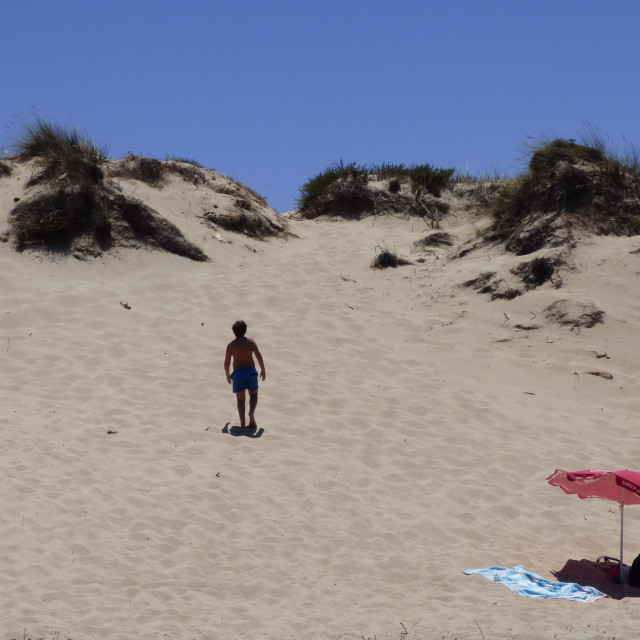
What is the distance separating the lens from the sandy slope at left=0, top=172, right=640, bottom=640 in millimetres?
6191

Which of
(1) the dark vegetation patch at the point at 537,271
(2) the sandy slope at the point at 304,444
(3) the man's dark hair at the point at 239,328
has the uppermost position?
(1) the dark vegetation patch at the point at 537,271

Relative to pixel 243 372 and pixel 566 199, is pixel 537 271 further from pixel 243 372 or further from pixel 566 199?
pixel 243 372

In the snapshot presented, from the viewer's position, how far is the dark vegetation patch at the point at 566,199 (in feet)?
50.2

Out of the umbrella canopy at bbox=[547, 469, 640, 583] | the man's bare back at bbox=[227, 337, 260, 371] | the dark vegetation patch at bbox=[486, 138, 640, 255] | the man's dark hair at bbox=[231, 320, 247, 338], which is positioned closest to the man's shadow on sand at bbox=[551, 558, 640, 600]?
the umbrella canopy at bbox=[547, 469, 640, 583]

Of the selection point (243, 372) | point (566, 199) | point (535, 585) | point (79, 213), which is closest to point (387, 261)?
point (566, 199)

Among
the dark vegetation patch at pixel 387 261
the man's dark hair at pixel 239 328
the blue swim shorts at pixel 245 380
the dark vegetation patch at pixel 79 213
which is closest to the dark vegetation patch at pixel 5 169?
the dark vegetation patch at pixel 79 213

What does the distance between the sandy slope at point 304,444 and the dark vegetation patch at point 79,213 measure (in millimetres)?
431

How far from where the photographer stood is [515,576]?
6891mm

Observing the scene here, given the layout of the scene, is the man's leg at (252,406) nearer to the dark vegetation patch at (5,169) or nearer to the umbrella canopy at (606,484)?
the umbrella canopy at (606,484)

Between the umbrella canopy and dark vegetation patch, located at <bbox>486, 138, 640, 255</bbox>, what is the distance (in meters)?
8.02

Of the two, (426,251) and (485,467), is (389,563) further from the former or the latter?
(426,251)

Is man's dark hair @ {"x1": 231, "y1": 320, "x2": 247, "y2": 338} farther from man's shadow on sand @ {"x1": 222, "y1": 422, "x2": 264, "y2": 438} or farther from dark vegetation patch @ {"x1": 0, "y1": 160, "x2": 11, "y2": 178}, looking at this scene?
dark vegetation patch @ {"x1": 0, "y1": 160, "x2": 11, "y2": 178}

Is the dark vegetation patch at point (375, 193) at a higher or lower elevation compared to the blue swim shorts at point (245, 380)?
higher

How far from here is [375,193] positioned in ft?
64.2
